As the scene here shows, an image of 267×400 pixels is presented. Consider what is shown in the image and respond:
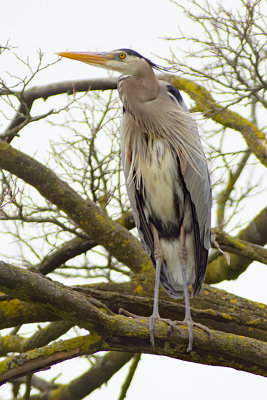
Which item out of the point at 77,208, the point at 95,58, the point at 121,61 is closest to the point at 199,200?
the point at 77,208

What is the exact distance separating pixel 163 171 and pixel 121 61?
0.79 meters

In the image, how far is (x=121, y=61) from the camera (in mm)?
3625

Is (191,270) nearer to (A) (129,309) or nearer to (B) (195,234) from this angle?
(B) (195,234)

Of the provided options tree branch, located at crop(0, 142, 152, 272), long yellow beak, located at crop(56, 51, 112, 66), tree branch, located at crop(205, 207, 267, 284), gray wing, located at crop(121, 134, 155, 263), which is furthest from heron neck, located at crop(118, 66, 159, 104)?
tree branch, located at crop(205, 207, 267, 284)

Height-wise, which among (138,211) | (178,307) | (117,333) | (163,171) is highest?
(163,171)

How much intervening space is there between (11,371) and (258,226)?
2670 millimetres

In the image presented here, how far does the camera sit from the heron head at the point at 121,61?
11.8 ft

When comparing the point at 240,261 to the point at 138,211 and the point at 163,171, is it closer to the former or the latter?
the point at 138,211

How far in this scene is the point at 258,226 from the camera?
4418mm

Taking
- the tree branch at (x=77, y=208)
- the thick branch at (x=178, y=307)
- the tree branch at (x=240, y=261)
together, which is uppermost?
the tree branch at (x=240, y=261)

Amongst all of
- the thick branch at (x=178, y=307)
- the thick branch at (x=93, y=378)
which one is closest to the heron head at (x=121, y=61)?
the thick branch at (x=178, y=307)

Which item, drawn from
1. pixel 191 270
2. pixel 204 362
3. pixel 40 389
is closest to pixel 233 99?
pixel 191 270

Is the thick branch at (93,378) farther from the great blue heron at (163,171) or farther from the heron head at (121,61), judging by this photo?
the heron head at (121,61)

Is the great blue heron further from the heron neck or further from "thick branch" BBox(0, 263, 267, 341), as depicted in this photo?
"thick branch" BBox(0, 263, 267, 341)
